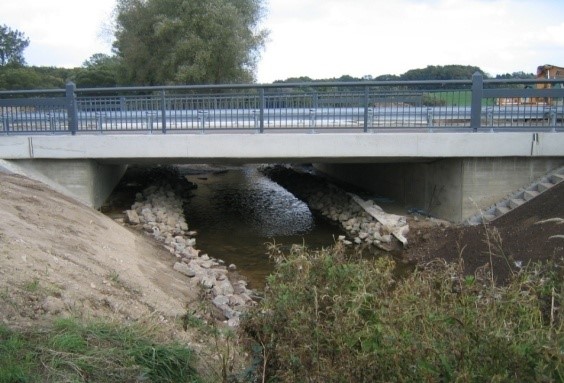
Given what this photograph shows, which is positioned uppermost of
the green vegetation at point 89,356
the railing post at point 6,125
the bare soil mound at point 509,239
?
the railing post at point 6,125

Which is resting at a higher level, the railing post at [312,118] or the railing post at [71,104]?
the railing post at [71,104]

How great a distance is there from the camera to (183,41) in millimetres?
22828

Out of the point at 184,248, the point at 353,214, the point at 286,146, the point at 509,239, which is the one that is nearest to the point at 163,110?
the point at 286,146

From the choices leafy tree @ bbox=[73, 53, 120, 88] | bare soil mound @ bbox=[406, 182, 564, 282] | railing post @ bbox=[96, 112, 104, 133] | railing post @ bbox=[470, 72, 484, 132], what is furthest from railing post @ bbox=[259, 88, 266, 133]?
leafy tree @ bbox=[73, 53, 120, 88]

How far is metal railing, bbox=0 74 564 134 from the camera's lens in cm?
1198

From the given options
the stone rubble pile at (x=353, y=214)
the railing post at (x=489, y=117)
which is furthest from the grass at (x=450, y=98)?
the stone rubble pile at (x=353, y=214)

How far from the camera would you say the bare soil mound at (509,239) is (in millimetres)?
8930

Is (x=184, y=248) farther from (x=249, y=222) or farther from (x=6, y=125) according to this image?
(x=6, y=125)

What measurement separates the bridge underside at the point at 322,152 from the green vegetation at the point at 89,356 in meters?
7.62

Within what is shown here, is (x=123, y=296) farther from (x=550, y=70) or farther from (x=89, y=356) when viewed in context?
(x=550, y=70)

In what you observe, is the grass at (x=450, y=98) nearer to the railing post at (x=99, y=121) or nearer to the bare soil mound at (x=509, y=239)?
the bare soil mound at (x=509, y=239)

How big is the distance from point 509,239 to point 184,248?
6.50 meters

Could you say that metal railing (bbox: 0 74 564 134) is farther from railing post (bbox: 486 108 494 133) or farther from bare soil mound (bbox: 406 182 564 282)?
bare soil mound (bbox: 406 182 564 282)

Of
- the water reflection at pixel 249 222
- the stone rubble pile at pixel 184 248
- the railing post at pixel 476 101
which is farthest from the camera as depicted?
the water reflection at pixel 249 222
